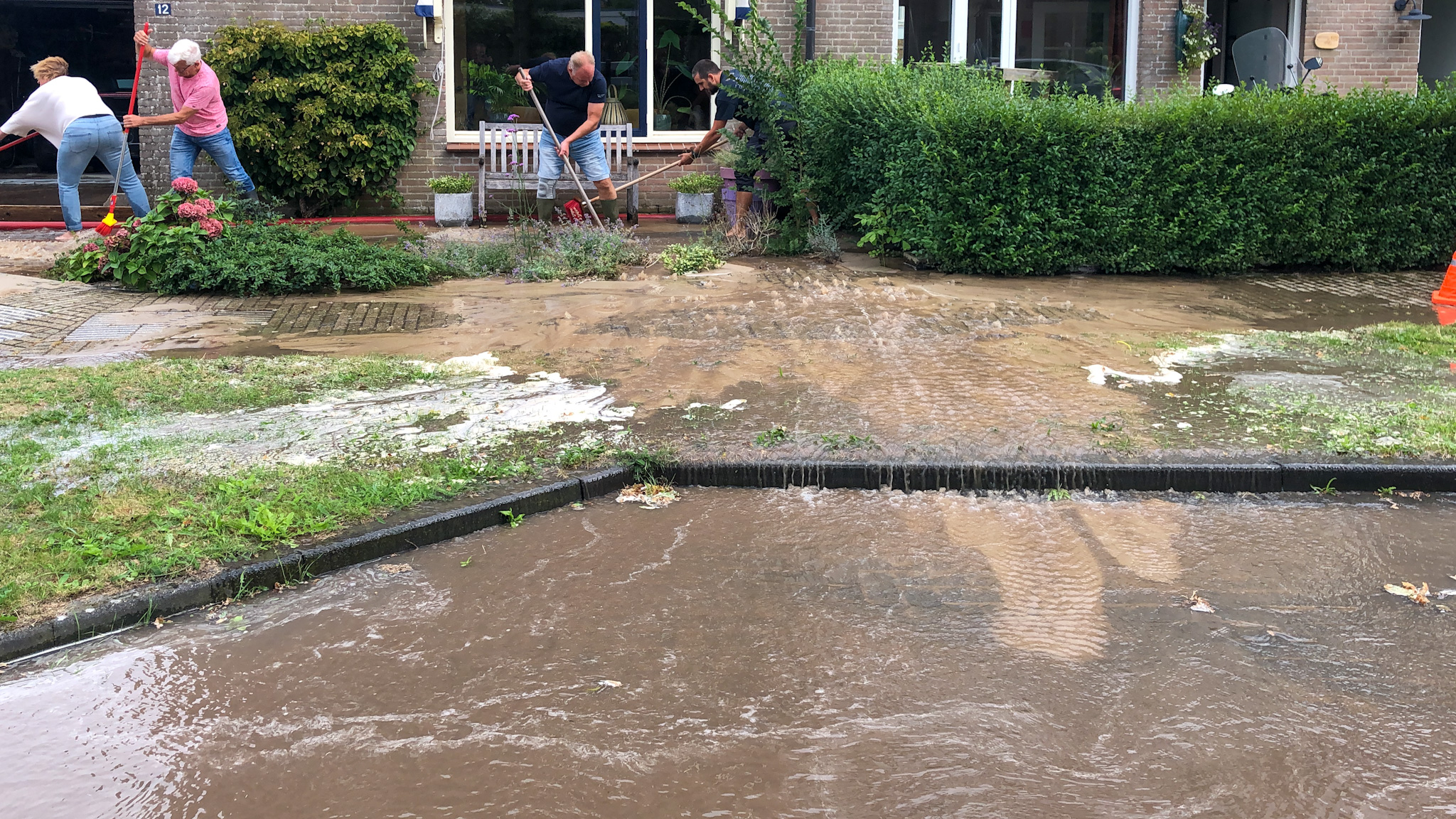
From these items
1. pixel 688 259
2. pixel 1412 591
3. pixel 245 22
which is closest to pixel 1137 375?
pixel 1412 591

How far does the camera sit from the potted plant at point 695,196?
13.3 meters

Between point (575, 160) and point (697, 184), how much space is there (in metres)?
1.68

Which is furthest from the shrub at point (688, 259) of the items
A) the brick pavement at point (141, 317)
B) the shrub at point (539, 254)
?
the brick pavement at point (141, 317)

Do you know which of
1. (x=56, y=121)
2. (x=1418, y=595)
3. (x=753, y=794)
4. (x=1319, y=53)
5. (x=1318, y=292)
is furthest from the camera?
(x=1319, y=53)

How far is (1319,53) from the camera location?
48.9 ft

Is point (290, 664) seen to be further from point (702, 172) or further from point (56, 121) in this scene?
point (702, 172)

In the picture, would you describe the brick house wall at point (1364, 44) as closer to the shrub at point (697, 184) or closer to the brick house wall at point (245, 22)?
the shrub at point (697, 184)

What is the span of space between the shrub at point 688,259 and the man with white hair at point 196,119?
4176mm

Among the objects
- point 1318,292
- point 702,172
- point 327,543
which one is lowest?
point 327,543

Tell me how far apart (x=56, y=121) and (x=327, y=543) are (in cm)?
847

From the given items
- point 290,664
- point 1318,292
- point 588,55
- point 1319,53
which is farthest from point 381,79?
point 1319,53

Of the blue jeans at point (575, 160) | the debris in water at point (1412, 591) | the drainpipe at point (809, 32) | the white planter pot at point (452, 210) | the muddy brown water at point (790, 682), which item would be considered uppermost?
the drainpipe at point (809, 32)

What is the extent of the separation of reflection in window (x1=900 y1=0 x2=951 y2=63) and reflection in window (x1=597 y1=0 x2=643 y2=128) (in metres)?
3.29

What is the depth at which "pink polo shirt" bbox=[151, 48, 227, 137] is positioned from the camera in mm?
11133
